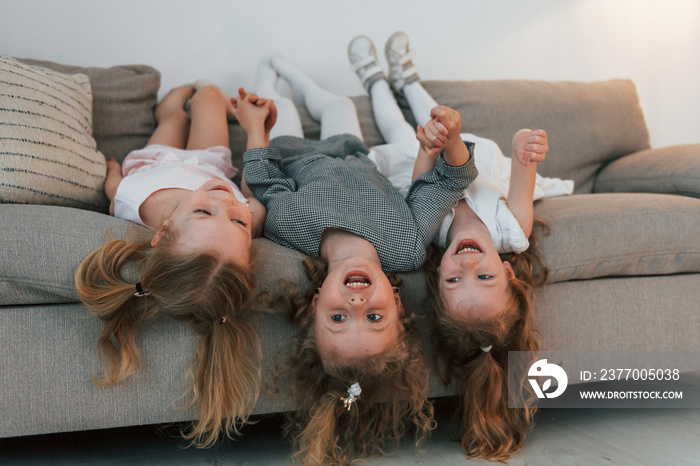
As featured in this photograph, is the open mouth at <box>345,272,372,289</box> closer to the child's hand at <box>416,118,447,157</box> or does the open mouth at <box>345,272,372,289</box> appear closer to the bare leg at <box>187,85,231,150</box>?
the child's hand at <box>416,118,447,157</box>

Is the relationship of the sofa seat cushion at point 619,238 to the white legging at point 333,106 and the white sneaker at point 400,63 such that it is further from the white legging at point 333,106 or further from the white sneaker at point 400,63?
the white sneaker at point 400,63

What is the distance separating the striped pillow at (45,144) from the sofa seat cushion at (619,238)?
113cm

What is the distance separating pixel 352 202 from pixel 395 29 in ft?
4.70

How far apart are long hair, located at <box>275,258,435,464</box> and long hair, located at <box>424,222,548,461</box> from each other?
7 centimetres

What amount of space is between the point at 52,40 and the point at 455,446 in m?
1.93

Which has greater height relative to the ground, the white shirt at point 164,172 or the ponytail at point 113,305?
the white shirt at point 164,172

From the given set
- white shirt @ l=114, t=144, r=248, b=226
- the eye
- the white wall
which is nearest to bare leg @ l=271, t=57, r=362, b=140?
the white wall

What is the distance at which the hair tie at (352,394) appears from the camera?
1.13m

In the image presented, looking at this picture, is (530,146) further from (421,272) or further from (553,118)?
(553,118)

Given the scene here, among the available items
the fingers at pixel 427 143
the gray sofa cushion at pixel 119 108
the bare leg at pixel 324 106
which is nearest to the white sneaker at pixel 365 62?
the bare leg at pixel 324 106

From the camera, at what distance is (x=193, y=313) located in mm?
1103

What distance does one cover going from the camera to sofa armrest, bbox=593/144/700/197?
1715 mm

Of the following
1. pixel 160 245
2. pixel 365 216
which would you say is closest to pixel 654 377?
pixel 365 216

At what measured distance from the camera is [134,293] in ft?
3.53
